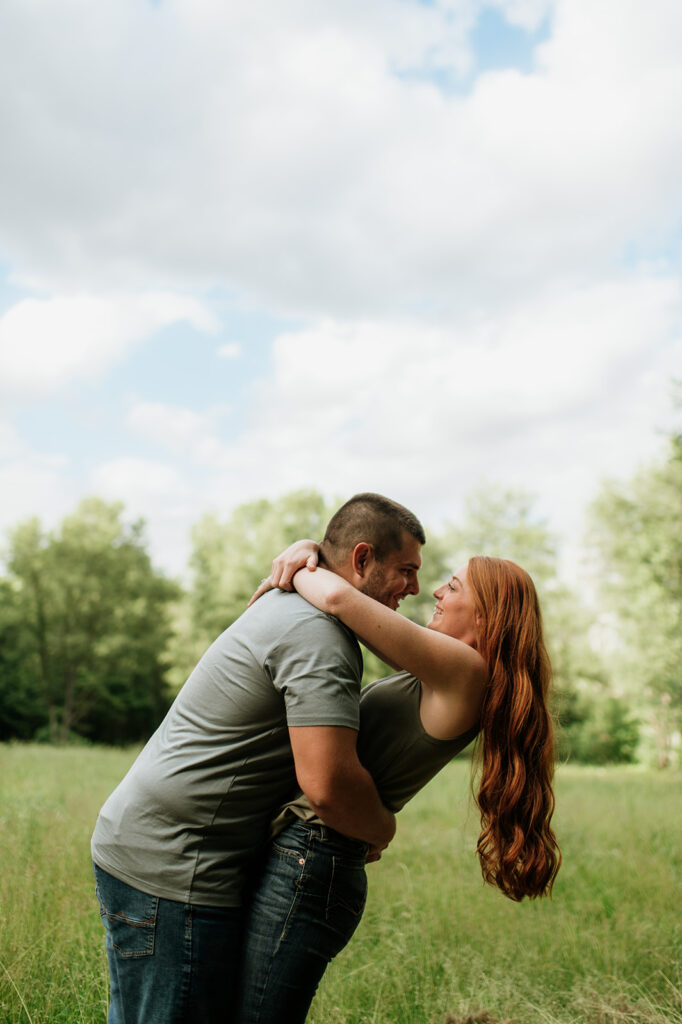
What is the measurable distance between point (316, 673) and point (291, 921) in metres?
0.77

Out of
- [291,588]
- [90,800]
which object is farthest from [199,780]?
[90,800]

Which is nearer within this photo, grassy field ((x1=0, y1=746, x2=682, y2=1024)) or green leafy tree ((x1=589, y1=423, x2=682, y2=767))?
grassy field ((x1=0, y1=746, x2=682, y2=1024))

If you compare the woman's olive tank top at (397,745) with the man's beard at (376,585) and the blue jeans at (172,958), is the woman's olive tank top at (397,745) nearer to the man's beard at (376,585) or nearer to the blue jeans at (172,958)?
the man's beard at (376,585)

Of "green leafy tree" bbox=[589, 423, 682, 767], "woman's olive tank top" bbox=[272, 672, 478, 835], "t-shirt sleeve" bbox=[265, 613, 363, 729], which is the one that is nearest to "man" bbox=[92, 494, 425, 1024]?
"t-shirt sleeve" bbox=[265, 613, 363, 729]

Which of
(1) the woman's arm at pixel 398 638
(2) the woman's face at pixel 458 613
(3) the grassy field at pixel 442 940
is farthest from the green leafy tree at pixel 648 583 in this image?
(1) the woman's arm at pixel 398 638

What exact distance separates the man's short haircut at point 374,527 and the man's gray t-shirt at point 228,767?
40 centimetres

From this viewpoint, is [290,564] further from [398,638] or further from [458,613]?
[458,613]

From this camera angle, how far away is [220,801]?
252 cm

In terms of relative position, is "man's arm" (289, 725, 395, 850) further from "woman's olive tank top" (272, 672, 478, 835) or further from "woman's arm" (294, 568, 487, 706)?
"woman's arm" (294, 568, 487, 706)

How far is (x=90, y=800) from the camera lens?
33.4ft

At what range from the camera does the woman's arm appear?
2.60 meters

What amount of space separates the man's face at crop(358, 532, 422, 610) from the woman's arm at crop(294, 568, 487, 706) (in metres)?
0.21

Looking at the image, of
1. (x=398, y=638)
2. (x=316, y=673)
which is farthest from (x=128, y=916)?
(x=398, y=638)

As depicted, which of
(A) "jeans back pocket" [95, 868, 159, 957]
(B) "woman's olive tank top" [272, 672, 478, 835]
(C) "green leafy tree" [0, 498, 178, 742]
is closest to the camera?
(A) "jeans back pocket" [95, 868, 159, 957]
